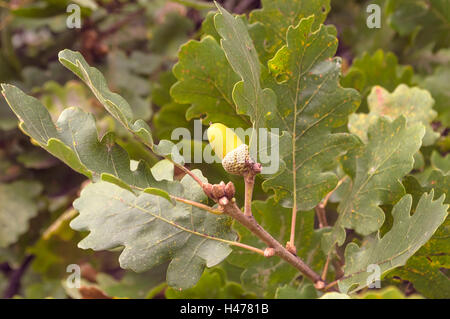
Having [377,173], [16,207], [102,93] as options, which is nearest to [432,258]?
[377,173]

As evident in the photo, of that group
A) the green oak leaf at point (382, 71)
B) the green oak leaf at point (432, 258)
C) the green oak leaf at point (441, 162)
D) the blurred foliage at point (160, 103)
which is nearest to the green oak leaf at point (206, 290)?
the blurred foliage at point (160, 103)

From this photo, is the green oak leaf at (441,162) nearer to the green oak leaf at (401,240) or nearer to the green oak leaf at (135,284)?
the green oak leaf at (401,240)

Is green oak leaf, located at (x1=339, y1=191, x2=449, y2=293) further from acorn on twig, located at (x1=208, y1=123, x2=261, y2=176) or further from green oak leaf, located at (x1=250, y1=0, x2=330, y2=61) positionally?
green oak leaf, located at (x1=250, y1=0, x2=330, y2=61)

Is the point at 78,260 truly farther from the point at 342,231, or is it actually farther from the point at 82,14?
the point at 342,231

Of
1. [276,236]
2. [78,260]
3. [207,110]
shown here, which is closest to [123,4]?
[78,260]

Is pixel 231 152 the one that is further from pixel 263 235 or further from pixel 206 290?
pixel 206 290

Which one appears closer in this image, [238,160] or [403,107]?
[238,160]

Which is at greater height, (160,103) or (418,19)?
(418,19)

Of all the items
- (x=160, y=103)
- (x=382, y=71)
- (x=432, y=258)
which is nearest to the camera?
(x=432, y=258)
